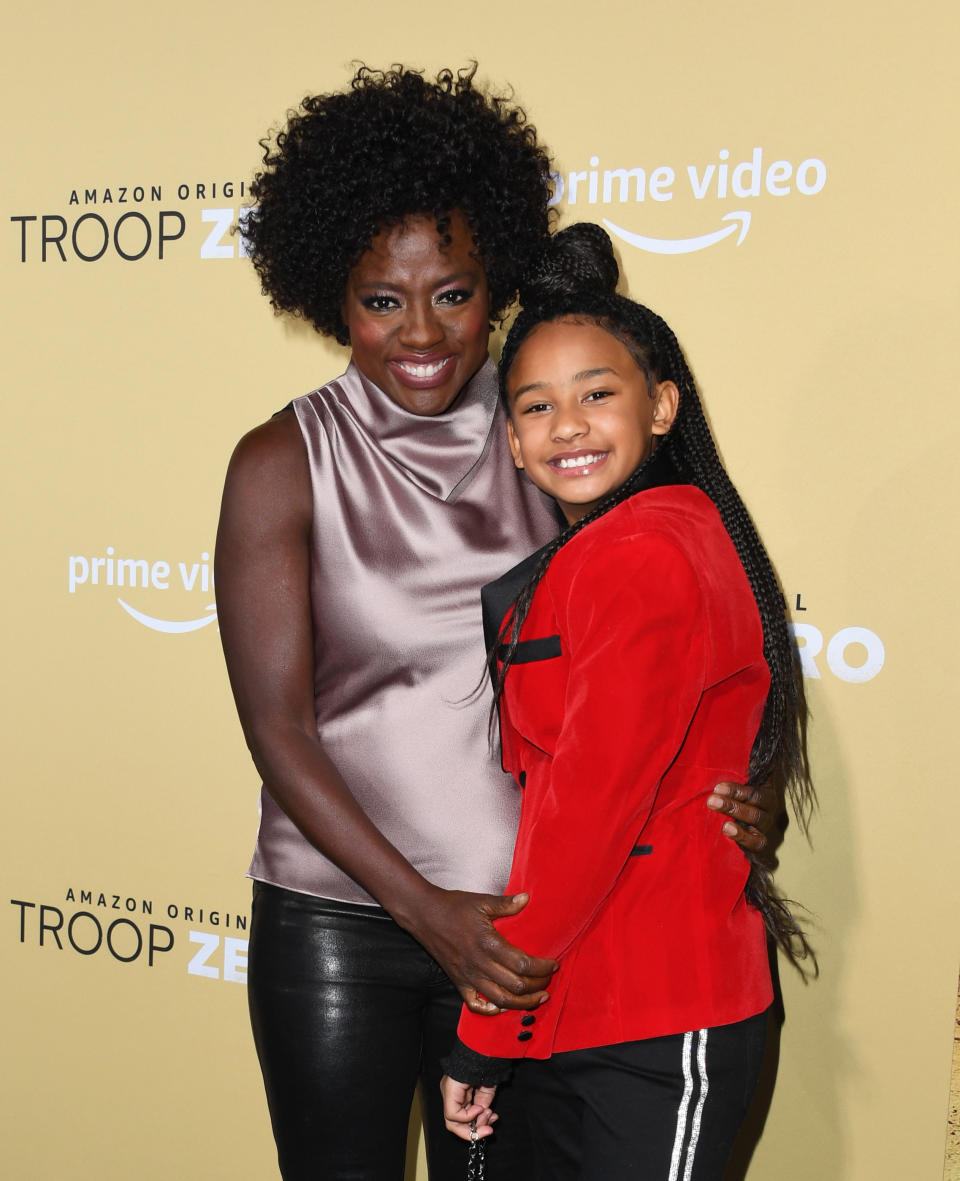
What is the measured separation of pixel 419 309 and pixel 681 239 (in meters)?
0.66

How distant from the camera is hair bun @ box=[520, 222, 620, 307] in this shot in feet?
4.78

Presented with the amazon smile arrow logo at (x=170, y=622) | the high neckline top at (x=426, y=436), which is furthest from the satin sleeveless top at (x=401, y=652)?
the amazon smile arrow logo at (x=170, y=622)

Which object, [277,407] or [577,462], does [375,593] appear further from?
[277,407]

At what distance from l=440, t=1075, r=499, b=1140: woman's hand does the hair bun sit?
908 mm

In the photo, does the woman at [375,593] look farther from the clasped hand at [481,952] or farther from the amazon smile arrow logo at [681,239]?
the amazon smile arrow logo at [681,239]

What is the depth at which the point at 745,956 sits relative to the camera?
1.25m

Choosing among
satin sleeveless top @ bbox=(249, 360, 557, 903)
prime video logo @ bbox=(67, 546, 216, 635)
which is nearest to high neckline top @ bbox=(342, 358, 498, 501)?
satin sleeveless top @ bbox=(249, 360, 557, 903)

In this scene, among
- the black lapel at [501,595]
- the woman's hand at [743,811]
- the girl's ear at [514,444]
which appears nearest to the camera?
the woman's hand at [743,811]

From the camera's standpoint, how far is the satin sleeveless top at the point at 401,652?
1.48 m

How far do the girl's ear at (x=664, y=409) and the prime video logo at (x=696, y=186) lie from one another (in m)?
0.62

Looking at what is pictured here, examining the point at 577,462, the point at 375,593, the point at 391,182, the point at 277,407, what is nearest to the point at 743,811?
the point at 577,462

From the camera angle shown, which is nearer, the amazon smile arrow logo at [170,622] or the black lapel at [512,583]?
the black lapel at [512,583]

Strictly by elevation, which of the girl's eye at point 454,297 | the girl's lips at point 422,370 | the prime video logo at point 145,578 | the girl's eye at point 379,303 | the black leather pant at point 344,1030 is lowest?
the black leather pant at point 344,1030

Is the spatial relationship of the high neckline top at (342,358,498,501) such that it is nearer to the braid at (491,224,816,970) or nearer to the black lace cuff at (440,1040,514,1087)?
the braid at (491,224,816,970)
